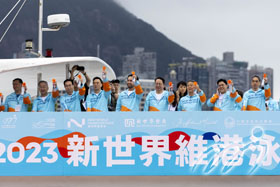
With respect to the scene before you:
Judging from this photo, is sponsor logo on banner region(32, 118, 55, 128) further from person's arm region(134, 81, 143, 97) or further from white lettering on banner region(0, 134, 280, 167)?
person's arm region(134, 81, 143, 97)

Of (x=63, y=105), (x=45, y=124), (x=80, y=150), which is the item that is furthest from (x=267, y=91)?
(x=45, y=124)

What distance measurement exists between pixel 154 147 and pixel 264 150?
2.13m

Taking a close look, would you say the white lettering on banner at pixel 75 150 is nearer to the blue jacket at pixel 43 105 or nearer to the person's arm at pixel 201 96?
the blue jacket at pixel 43 105

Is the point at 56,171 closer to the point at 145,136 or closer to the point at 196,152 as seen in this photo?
the point at 145,136

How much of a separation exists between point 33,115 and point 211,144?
3.48 m

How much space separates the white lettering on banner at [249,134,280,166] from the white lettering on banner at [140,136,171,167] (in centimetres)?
165

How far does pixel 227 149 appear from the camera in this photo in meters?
10.6

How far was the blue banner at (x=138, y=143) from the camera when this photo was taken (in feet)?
34.4

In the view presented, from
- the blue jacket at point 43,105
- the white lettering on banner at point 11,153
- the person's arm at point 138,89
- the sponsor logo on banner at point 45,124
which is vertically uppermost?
the person's arm at point 138,89

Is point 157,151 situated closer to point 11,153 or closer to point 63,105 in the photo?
point 63,105

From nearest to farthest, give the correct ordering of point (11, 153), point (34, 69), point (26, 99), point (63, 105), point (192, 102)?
point (11, 153) → point (192, 102) → point (63, 105) → point (26, 99) → point (34, 69)

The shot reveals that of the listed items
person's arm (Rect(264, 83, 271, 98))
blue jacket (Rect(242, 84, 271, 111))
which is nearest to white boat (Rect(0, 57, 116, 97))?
blue jacket (Rect(242, 84, 271, 111))

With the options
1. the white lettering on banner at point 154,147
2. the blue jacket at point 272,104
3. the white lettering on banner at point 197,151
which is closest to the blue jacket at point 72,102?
the white lettering on banner at point 154,147

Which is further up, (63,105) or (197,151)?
(63,105)
